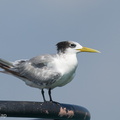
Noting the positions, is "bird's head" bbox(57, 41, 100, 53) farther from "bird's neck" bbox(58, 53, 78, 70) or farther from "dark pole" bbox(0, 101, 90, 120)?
"dark pole" bbox(0, 101, 90, 120)

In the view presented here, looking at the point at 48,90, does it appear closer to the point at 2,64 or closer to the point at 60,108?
the point at 2,64

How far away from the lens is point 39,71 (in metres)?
9.24

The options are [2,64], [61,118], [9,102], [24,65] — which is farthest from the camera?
[24,65]

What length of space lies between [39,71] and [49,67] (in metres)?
0.41

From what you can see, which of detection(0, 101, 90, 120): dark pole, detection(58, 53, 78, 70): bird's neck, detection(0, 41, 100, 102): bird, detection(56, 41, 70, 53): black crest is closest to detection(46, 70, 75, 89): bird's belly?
detection(0, 41, 100, 102): bird

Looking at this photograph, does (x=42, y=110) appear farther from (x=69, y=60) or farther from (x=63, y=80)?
(x=69, y=60)

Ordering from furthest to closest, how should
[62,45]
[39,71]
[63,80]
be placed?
[62,45] < [39,71] < [63,80]

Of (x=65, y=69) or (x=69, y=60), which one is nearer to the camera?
(x=65, y=69)

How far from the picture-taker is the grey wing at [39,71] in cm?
878

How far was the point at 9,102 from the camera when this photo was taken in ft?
16.6

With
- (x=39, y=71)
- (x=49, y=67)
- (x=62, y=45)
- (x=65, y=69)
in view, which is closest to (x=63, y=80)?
(x=65, y=69)

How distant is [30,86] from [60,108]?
12.1 feet

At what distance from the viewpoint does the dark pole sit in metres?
4.97

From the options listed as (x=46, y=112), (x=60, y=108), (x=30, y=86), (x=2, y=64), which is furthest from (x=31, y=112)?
(x=30, y=86)
